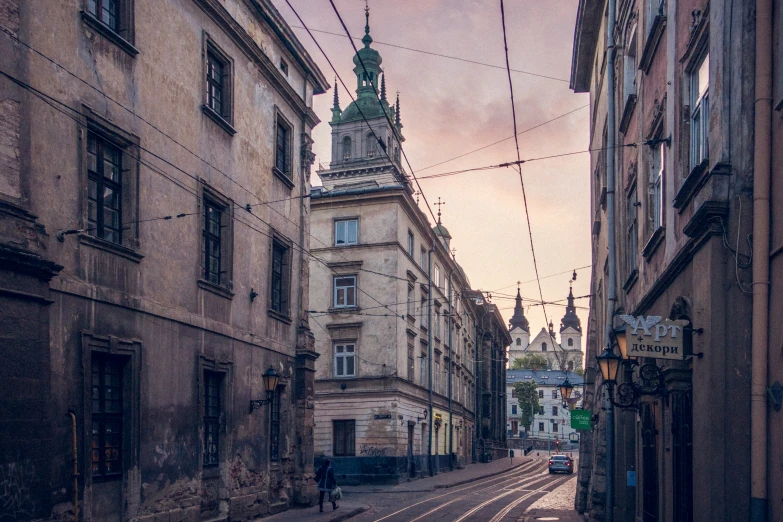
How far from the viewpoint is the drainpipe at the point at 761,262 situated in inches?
313

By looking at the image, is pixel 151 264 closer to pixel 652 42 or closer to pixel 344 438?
pixel 652 42

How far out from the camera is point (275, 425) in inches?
865

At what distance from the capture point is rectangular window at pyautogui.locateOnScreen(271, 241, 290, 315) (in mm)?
22625

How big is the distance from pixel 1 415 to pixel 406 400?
28923 mm

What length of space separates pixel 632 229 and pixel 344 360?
23301mm

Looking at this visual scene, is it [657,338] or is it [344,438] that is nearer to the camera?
[657,338]

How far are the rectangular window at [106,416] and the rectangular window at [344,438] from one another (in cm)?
2361

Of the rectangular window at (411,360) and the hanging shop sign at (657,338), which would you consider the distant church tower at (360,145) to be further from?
the hanging shop sign at (657,338)

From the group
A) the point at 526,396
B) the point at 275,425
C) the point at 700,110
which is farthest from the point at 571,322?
the point at 700,110

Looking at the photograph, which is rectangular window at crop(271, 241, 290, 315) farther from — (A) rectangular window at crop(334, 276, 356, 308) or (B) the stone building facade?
(B) the stone building facade

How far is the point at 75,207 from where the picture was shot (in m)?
13.1

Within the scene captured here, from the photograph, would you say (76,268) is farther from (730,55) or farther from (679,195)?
(730,55)

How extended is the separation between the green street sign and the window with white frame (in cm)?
1158

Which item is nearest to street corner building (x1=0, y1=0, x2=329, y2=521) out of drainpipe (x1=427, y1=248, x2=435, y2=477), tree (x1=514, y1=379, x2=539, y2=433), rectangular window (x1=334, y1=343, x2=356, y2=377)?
rectangular window (x1=334, y1=343, x2=356, y2=377)
